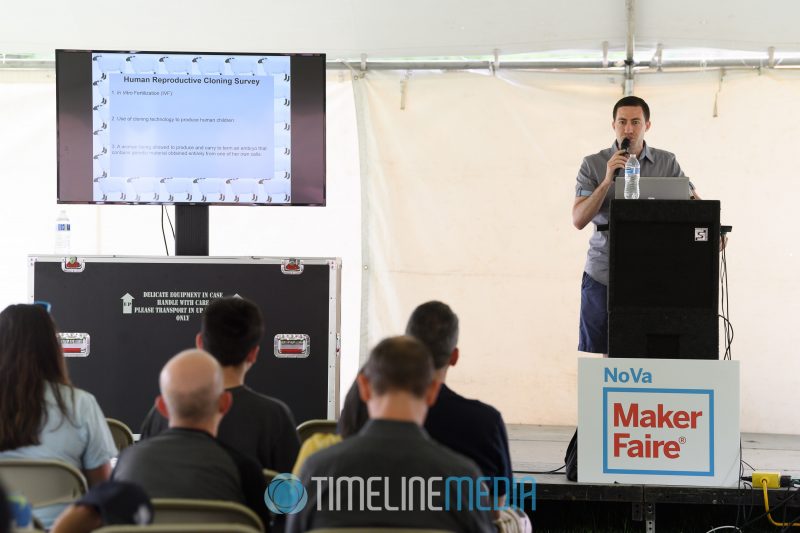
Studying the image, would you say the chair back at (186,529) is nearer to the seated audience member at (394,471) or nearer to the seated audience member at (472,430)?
the seated audience member at (394,471)

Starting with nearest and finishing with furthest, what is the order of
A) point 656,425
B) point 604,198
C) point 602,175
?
1. point 656,425
2. point 604,198
3. point 602,175

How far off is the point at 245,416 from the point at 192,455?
23.0 inches

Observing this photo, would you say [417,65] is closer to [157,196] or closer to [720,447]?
[157,196]

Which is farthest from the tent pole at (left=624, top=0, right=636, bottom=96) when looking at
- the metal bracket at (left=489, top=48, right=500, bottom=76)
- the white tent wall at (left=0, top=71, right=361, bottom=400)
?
the white tent wall at (left=0, top=71, right=361, bottom=400)

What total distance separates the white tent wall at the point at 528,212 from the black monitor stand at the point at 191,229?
1.17 meters

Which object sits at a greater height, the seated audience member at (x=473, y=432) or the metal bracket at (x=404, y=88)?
the metal bracket at (x=404, y=88)

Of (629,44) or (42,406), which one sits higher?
(629,44)

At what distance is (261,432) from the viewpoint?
2.88m

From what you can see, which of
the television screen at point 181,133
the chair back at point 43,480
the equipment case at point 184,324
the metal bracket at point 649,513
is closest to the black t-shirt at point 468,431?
the chair back at point 43,480

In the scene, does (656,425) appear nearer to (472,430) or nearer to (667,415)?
(667,415)

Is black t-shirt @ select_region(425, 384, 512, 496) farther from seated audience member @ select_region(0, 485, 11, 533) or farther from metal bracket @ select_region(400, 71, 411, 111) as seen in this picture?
metal bracket @ select_region(400, 71, 411, 111)

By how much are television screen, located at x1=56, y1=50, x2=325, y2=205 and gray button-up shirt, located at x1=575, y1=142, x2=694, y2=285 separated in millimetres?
1290

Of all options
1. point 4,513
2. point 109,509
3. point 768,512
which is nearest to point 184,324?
point 768,512

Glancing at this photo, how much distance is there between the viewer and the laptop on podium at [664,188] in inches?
163
